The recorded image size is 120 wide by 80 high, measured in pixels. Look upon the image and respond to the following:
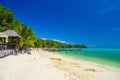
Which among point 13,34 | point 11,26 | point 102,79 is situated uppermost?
point 11,26

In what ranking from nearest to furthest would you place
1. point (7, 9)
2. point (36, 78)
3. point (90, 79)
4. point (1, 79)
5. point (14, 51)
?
Result: point (1, 79) → point (36, 78) → point (90, 79) → point (14, 51) → point (7, 9)

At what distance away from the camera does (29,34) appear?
46.7 meters

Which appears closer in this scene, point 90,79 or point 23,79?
point 23,79

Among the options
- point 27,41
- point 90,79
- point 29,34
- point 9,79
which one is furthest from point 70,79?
point 29,34

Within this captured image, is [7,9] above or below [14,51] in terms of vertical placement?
above

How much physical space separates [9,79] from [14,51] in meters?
15.6

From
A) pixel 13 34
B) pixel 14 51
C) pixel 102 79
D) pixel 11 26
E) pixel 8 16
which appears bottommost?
pixel 102 79

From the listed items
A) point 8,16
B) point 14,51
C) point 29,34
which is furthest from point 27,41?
point 14,51

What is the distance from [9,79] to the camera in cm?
741

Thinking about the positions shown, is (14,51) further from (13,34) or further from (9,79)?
(9,79)

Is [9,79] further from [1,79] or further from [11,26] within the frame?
[11,26]

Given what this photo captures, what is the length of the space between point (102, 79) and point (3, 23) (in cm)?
2694

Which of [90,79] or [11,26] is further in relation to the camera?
[11,26]

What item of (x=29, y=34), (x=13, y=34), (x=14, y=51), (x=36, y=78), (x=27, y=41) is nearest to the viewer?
(x=36, y=78)
